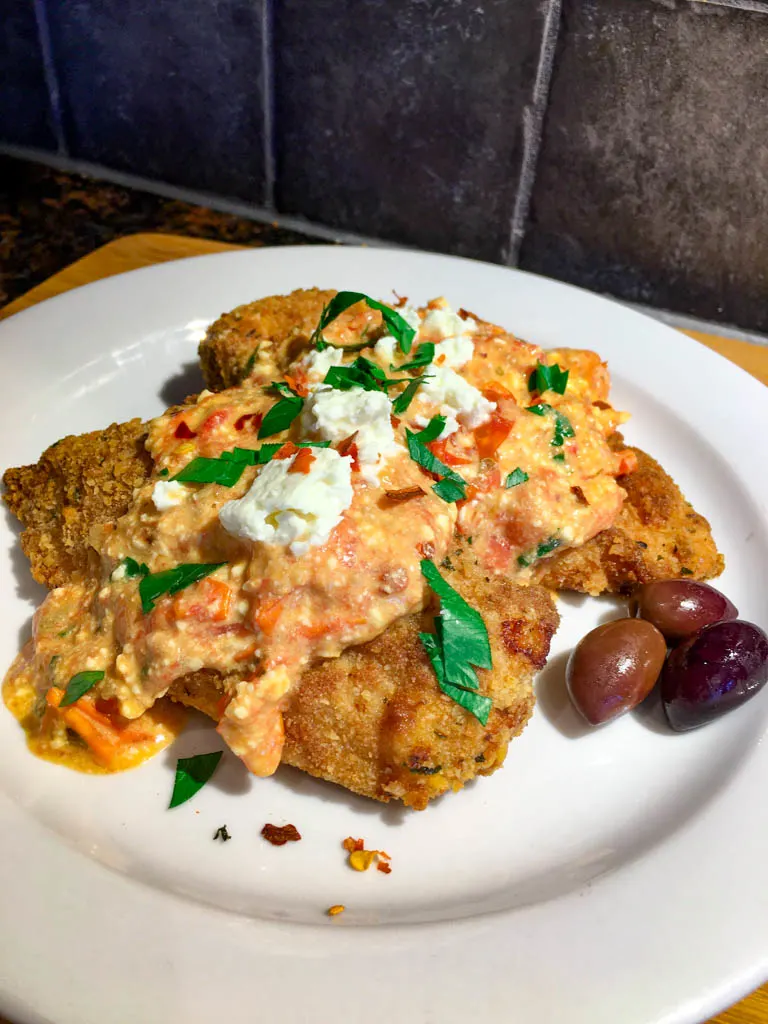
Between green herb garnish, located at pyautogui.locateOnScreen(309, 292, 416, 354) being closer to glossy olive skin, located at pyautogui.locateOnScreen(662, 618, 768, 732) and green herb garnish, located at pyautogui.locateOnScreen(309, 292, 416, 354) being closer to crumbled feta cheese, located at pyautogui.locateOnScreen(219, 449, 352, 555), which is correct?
crumbled feta cheese, located at pyautogui.locateOnScreen(219, 449, 352, 555)

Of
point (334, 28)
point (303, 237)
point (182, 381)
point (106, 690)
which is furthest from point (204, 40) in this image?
point (106, 690)

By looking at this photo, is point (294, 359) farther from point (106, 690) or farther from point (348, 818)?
point (348, 818)

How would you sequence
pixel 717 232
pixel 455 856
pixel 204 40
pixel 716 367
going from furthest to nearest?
pixel 204 40, pixel 717 232, pixel 716 367, pixel 455 856

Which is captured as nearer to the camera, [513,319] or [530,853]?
[530,853]

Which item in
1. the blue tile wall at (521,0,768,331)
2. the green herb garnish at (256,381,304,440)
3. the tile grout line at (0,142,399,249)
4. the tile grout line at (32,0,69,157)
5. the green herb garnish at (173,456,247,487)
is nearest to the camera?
the green herb garnish at (173,456,247,487)

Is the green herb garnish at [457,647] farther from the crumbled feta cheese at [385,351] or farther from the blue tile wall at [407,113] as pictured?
the blue tile wall at [407,113]

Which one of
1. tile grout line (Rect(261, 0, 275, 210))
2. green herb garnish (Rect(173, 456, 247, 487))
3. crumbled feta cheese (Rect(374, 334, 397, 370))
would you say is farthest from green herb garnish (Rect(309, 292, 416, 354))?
tile grout line (Rect(261, 0, 275, 210))

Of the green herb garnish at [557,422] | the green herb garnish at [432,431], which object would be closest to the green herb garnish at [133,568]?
the green herb garnish at [432,431]
